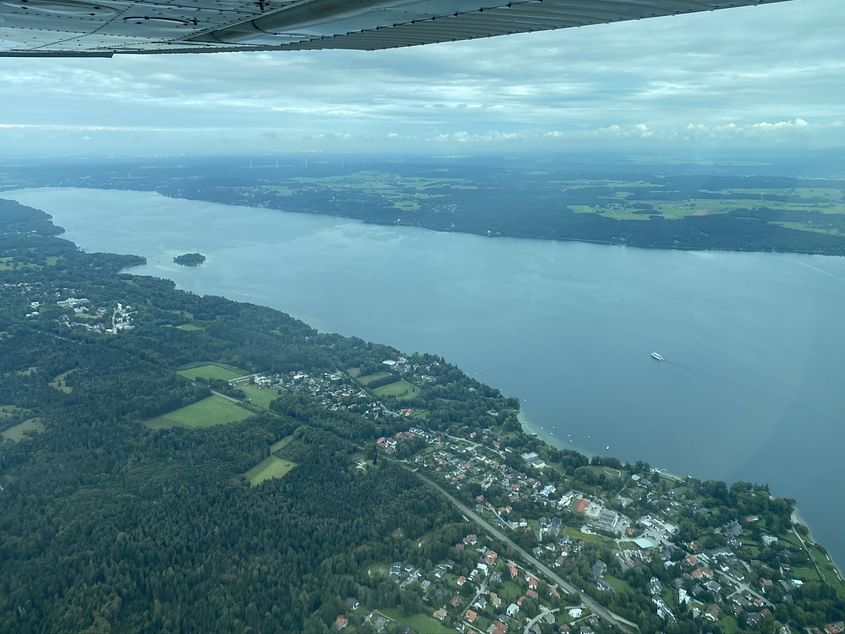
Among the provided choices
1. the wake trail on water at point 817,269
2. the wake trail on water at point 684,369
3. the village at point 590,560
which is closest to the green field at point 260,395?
the village at point 590,560

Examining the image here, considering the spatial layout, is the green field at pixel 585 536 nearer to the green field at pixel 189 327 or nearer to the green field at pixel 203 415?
the green field at pixel 203 415

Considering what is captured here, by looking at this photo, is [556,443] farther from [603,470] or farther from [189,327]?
[189,327]

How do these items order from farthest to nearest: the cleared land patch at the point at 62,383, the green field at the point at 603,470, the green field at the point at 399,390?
the green field at the point at 399,390, the cleared land patch at the point at 62,383, the green field at the point at 603,470

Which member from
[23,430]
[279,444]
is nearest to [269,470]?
[279,444]

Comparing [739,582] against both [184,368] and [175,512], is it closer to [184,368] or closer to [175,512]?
[175,512]

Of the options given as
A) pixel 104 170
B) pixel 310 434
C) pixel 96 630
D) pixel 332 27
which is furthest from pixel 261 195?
pixel 332 27

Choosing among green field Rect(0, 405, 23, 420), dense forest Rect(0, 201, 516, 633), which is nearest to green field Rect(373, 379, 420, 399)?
dense forest Rect(0, 201, 516, 633)
